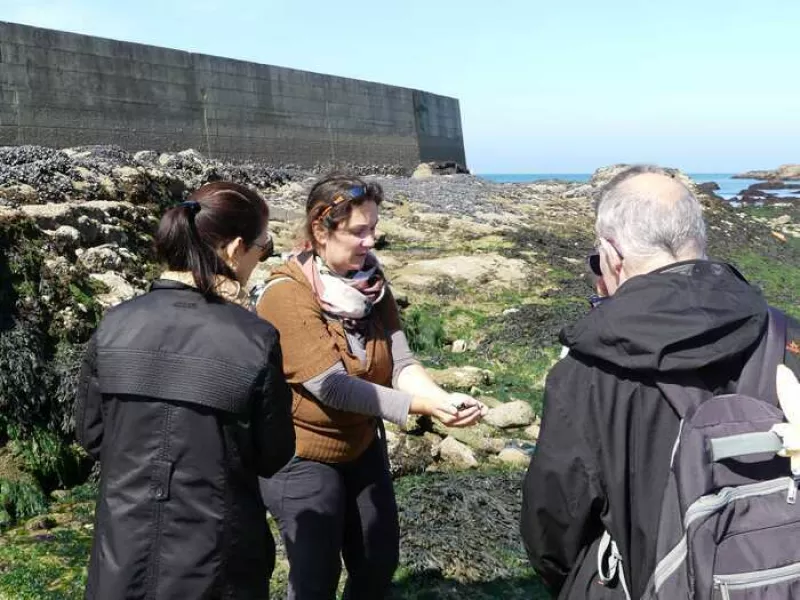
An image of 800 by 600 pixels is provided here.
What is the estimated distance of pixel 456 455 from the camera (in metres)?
5.95

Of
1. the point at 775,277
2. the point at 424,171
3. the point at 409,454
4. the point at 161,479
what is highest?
the point at 424,171

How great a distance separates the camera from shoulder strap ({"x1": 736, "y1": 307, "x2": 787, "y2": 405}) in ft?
6.18

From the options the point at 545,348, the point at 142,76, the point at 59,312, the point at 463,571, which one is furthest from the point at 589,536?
the point at 142,76

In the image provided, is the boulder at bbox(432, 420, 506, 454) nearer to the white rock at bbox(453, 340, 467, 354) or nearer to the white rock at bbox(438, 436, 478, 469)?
the white rock at bbox(438, 436, 478, 469)

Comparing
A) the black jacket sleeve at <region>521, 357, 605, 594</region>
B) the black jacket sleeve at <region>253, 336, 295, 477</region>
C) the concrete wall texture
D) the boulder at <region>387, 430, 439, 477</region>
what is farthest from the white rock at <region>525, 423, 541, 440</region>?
the concrete wall texture

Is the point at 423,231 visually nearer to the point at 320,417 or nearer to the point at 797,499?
the point at 320,417

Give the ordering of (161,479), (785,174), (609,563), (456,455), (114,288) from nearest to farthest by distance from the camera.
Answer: (609,563), (161,479), (456,455), (114,288), (785,174)

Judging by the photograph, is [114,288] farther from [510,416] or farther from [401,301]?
[401,301]

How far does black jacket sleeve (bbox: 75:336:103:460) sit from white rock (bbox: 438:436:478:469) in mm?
3653

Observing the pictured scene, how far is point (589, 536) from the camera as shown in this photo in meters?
2.13

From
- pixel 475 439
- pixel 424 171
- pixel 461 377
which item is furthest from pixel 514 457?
pixel 424 171

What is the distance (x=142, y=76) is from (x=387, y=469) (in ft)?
58.7

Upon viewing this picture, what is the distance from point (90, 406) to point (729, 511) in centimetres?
173

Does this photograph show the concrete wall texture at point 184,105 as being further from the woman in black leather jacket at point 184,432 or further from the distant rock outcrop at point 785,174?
the distant rock outcrop at point 785,174
